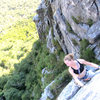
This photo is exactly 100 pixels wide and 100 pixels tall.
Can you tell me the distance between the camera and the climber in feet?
15.5

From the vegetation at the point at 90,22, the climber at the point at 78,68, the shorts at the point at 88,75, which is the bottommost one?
the shorts at the point at 88,75

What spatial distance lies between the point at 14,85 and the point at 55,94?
1977 cm

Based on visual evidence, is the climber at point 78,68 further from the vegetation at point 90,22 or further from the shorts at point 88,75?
the vegetation at point 90,22

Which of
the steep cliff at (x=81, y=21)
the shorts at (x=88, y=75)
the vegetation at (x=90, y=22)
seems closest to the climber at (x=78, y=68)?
the shorts at (x=88, y=75)

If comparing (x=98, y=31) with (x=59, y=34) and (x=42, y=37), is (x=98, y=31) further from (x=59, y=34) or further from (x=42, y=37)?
(x=42, y=37)

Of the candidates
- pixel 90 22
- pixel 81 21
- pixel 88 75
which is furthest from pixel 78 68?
pixel 81 21

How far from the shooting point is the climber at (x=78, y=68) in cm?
473

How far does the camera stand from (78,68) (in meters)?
5.05

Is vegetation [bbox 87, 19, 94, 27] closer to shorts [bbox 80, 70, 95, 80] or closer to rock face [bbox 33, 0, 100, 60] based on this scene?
rock face [bbox 33, 0, 100, 60]

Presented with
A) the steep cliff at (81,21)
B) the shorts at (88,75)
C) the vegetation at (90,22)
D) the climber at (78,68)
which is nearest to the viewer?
the climber at (78,68)

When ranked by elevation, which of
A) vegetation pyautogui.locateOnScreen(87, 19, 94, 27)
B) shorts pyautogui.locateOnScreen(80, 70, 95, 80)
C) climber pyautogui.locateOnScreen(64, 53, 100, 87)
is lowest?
shorts pyautogui.locateOnScreen(80, 70, 95, 80)

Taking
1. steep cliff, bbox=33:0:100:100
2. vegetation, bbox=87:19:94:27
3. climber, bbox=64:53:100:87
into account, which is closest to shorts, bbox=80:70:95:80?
climber, bbox=64:53:100:87

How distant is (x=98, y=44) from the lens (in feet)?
28.9

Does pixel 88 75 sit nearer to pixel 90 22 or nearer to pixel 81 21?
pixel 90 22
